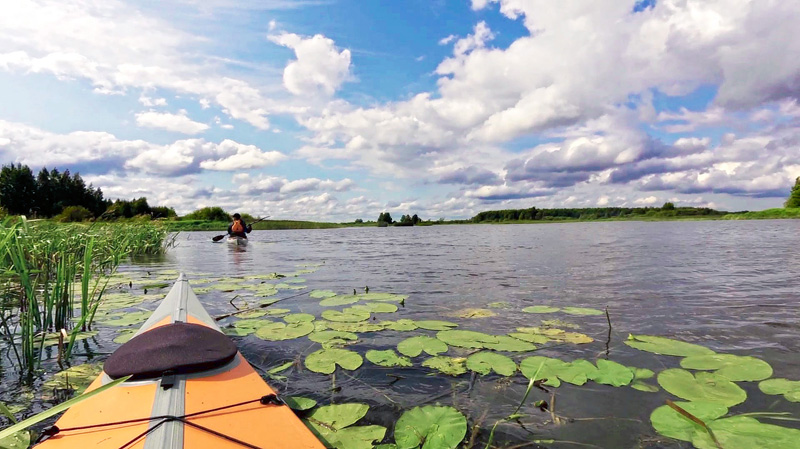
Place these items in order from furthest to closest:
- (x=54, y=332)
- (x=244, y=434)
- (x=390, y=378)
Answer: (x=54, y=332) < (x=390, y=378) < (x=244, y=434)

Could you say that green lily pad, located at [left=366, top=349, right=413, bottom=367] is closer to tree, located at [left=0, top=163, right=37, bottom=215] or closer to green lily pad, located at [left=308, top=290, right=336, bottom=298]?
green lily pad, located at [left=308, top=290, right=336, bottom=298]

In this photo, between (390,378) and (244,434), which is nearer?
(244,434)

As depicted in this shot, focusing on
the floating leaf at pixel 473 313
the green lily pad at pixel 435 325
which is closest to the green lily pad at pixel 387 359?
the green lily pad at pixel 435 325

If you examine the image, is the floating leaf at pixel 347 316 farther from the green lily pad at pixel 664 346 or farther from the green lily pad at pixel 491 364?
the green lily pad at pixel 664 346

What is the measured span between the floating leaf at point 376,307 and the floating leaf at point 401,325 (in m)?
0.63

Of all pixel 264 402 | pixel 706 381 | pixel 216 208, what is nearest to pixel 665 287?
pixel 706 381

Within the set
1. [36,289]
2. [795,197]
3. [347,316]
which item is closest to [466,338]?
[347,316]

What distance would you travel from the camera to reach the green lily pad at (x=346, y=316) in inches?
228

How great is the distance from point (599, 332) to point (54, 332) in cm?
741

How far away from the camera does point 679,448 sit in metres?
2.61

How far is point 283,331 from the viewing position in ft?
16.9

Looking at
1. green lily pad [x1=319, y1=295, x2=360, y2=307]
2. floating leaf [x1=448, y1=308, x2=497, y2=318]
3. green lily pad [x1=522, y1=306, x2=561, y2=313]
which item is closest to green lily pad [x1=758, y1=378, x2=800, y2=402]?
green lily pad [x1=522, y1=306, x2=561, y2=313]

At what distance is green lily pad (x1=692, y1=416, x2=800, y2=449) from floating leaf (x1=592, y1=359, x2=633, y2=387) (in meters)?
0.86

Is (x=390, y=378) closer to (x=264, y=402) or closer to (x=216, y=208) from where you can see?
(x=264, y=402)
